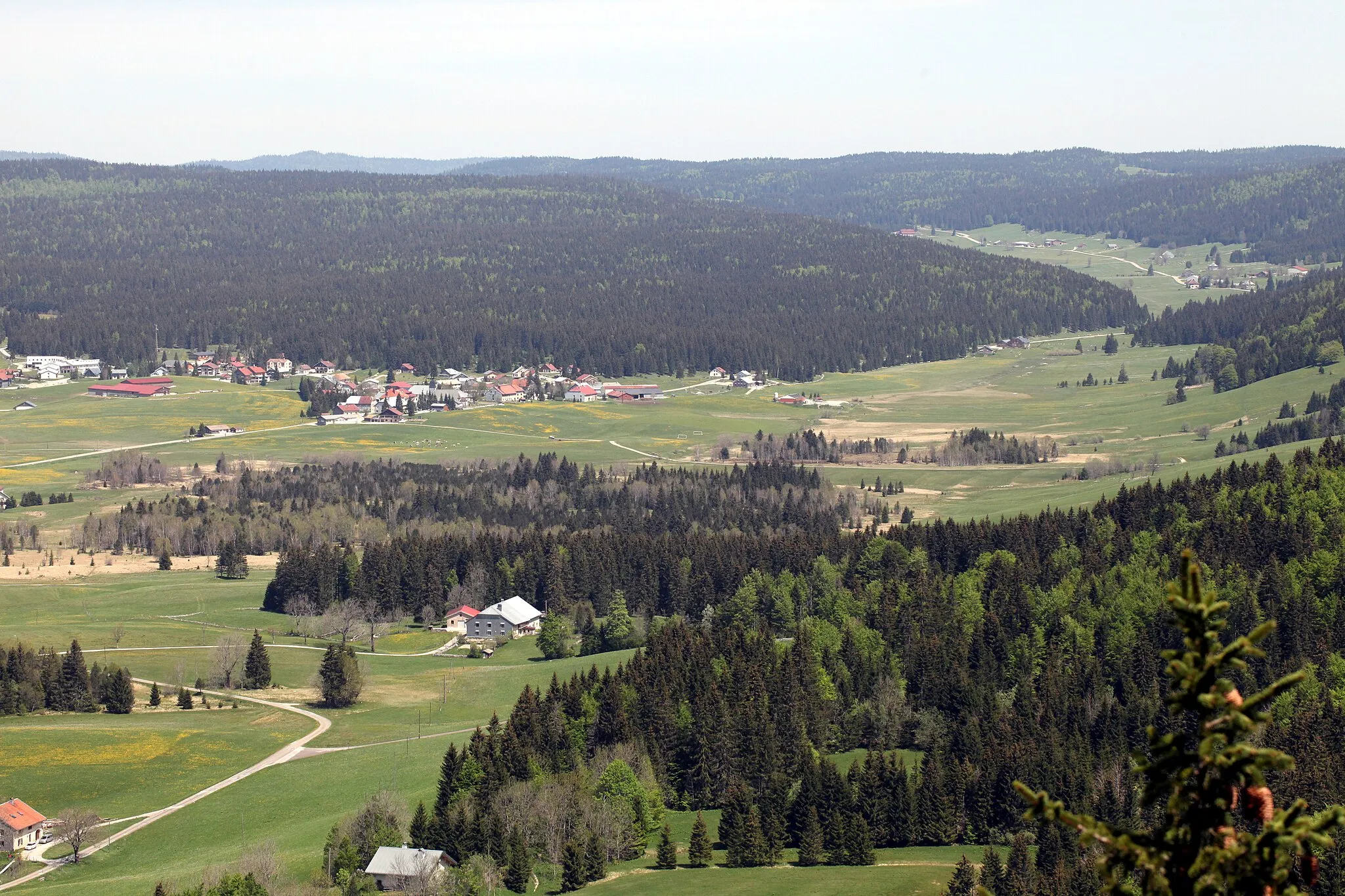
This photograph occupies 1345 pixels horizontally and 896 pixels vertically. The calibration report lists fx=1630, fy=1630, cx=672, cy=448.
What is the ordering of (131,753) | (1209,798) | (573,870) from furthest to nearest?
(131,753) < (573,870) < (1209,798)

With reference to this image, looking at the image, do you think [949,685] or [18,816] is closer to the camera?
[18,816]

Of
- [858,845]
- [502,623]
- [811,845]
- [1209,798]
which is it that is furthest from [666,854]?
[1209,798]

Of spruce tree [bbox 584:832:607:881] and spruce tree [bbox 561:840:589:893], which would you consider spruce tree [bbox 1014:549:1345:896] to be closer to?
spruce tree [bbox 561:840:589:893]

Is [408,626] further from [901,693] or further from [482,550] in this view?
[901,693]

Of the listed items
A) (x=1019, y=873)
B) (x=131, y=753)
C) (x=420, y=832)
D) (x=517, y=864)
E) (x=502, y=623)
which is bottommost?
(x=502, y=623)

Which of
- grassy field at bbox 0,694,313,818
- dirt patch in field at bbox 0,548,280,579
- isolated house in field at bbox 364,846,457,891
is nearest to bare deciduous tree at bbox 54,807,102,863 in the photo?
grassy field at bbox 0,694,313,818

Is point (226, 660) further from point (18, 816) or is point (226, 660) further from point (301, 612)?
point (18, 816)

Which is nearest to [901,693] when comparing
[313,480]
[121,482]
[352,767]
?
[352,767]
